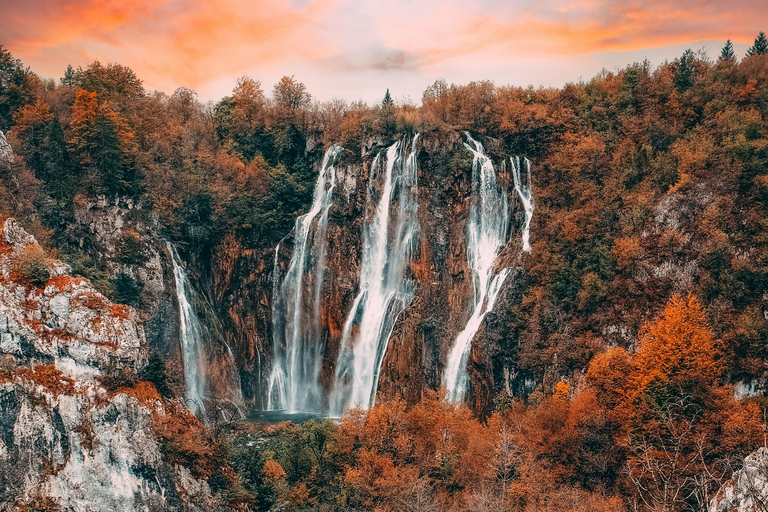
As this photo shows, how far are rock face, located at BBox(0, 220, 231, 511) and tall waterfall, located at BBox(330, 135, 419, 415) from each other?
1508 cm

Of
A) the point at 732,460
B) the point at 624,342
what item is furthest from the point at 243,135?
A: the point at 732,460

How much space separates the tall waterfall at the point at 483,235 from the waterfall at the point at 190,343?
65.1 feet

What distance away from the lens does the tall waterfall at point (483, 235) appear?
47172mm

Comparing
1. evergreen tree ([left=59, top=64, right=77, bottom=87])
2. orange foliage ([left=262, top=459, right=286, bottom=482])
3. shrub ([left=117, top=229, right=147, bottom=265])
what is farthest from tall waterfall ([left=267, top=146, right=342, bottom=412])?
evergreen tree ([left=59, top=64, right=77, bottom=87])

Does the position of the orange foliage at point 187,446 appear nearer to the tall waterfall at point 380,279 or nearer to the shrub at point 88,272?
the shrub at point 88,272

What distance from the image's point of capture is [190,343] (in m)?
52.0

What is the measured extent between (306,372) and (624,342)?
1015 inches

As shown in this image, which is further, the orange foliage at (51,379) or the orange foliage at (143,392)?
the orange foliage at (143,392)

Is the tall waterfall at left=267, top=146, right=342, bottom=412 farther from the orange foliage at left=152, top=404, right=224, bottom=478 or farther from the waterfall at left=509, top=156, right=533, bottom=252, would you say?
the waterfall at left=509, top=156, right=533, bottom=252

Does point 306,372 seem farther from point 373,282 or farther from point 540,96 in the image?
point 540,96

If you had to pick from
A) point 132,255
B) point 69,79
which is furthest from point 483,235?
point 69,79

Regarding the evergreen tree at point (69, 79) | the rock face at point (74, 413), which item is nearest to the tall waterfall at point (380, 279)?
the rock face at point (74, 413)

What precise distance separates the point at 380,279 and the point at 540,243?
13.3 metres

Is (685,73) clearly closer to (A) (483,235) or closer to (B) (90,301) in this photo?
(A) (483,235)
